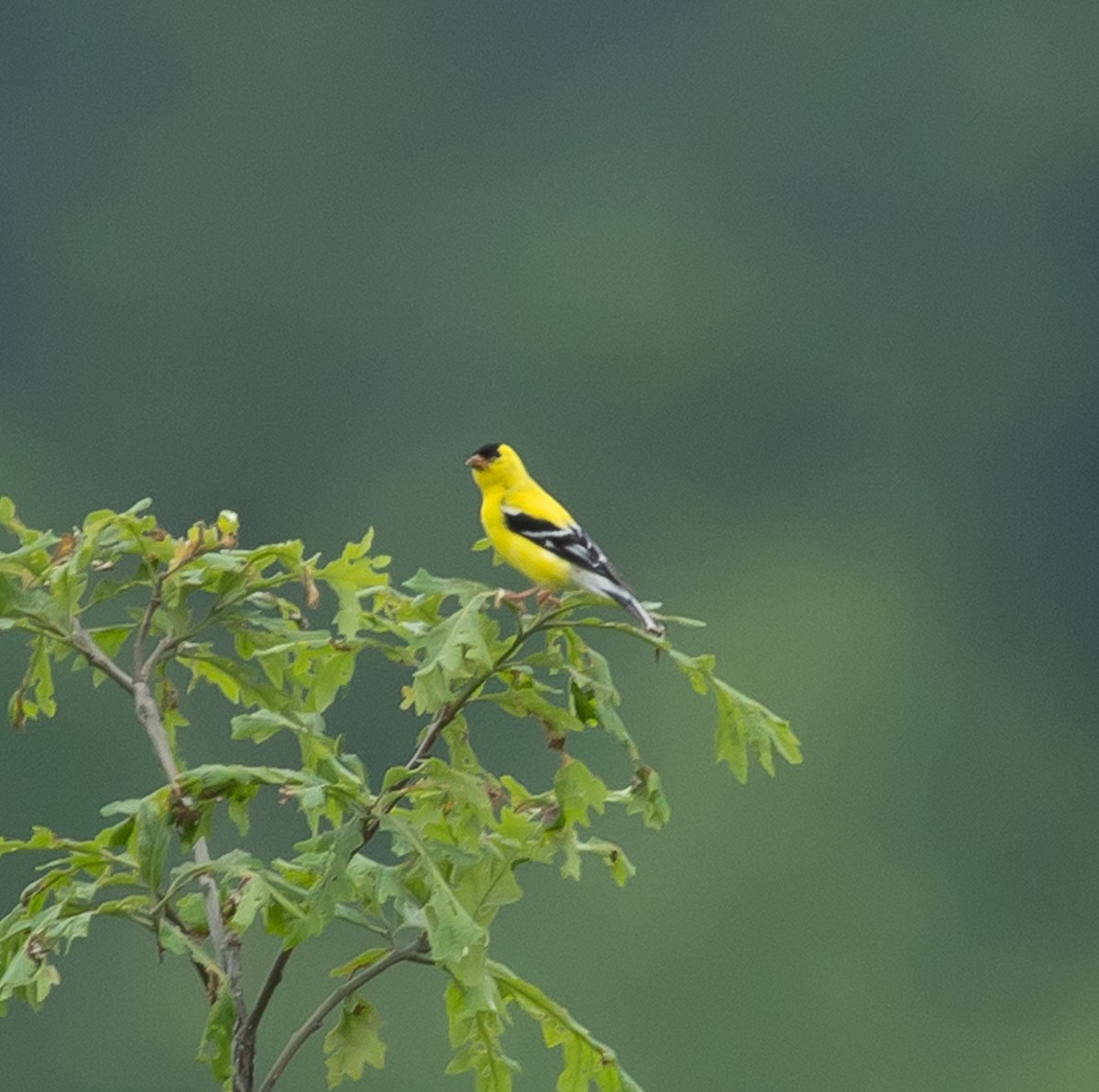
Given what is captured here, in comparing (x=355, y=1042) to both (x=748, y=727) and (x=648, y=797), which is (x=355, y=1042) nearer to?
(x=648, y=797)

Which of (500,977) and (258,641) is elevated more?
(258,641)

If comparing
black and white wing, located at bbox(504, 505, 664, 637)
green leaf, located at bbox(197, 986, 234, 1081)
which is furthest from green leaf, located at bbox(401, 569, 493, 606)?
black and white wing, located at bbox(504, 505, 664, 637)

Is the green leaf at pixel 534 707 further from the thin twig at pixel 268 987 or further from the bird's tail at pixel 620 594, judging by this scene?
the thin twig at pixel 268 987

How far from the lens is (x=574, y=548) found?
2.77m

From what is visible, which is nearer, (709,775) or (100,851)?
(100,851)

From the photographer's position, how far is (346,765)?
6.12ft

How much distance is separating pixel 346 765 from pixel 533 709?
184 millimetres

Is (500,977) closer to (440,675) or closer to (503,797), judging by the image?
(503,797)

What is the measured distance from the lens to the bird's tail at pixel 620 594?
1941 mm

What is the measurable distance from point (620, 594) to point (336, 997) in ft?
2.39

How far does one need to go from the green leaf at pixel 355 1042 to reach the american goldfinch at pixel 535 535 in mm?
725

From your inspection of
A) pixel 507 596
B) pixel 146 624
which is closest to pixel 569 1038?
pixel 507 596

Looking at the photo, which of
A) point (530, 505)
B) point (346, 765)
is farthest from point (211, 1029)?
point (530, 505)

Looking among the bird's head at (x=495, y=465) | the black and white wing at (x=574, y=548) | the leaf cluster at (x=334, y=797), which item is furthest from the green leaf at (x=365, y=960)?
the bird's head at (x=495, y=465)
